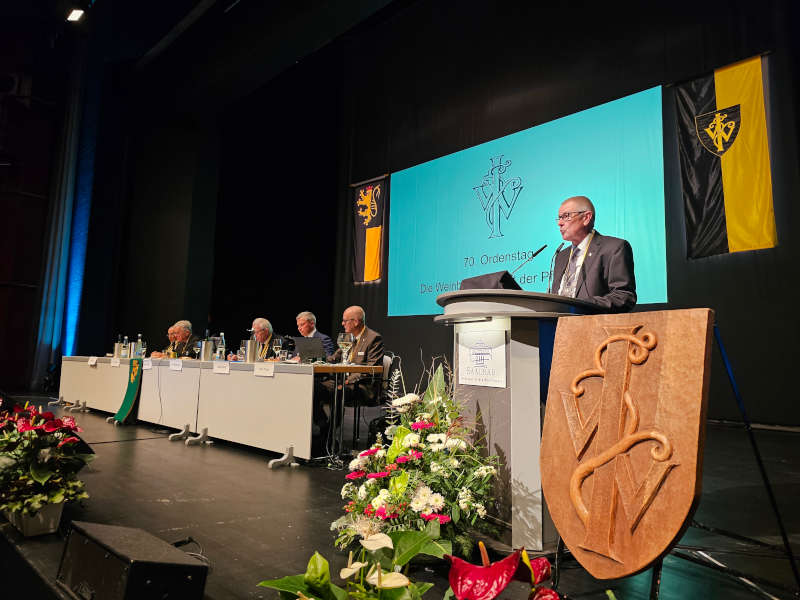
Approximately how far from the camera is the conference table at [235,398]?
135 inches

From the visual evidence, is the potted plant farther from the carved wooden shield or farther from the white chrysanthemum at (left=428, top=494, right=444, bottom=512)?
the carved wooden shield

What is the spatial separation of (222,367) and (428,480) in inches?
106

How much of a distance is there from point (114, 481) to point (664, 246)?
503cm

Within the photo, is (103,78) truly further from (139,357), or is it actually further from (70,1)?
(139,357)

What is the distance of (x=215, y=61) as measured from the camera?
696cm

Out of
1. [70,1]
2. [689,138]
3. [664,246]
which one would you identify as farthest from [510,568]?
[70,1]

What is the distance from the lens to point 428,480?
181cm

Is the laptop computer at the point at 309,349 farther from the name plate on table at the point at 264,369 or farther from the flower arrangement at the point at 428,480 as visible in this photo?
the flower arrangement at the point at 428,480

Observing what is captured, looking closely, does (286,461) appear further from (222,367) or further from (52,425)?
(52,425)

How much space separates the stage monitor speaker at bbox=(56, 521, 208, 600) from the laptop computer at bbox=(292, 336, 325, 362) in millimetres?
2395

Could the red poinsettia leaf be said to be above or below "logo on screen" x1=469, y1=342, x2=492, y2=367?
below

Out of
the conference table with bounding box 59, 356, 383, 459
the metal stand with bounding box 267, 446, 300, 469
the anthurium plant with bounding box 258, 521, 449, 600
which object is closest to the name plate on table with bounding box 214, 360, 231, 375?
the conference table with bounding box 59, 356, 383, 459

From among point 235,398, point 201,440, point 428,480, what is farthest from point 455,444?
point 201,440

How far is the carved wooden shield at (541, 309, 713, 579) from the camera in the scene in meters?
1.07
